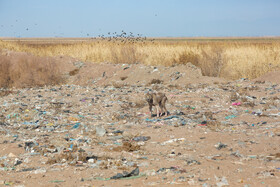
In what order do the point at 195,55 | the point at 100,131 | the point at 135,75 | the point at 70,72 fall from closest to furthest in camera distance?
the point at 100,131, the point at 135,75, the point at 195,55, the point at 70,72

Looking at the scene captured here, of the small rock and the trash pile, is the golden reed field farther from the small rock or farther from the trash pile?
the small rock

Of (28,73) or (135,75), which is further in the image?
(28,73)

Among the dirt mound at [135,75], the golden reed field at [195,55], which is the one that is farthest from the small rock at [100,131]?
the golden reed field at [195,55]

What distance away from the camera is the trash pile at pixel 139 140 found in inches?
195

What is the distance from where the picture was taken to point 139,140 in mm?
7141

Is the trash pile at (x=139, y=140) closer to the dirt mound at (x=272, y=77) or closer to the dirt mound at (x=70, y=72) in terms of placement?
the dirt mound at (x=272, y=77)

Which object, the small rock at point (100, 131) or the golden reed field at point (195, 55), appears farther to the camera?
the golden reed field at point (195, 55)

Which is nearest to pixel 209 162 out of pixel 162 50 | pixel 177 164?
pixel 177 164

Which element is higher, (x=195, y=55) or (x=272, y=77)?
(x=195, y=55)

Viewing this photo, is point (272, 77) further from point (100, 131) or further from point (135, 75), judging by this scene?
point (100, 131)

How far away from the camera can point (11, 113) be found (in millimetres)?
9883

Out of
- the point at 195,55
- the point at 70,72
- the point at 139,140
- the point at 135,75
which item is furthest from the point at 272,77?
the point at 70,72

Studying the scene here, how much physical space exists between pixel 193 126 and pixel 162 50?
567 inches

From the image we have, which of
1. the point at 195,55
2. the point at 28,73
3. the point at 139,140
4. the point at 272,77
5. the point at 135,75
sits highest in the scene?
the point at 195,55
